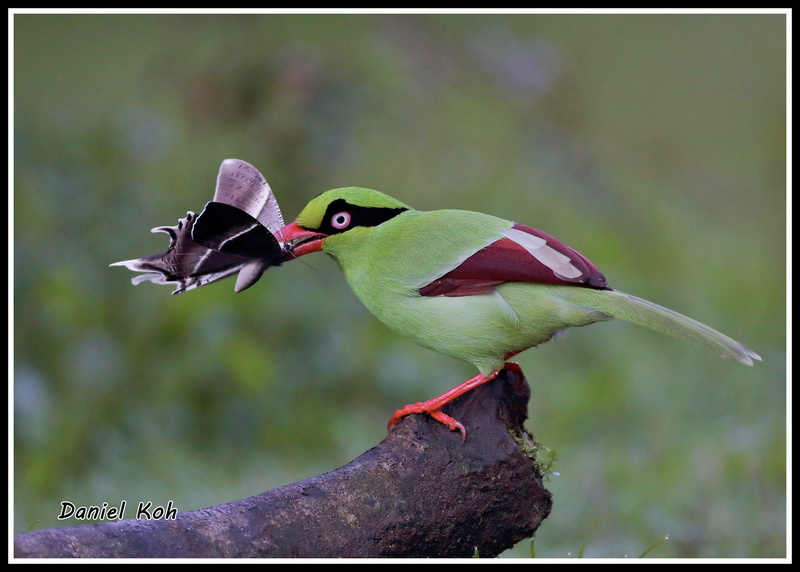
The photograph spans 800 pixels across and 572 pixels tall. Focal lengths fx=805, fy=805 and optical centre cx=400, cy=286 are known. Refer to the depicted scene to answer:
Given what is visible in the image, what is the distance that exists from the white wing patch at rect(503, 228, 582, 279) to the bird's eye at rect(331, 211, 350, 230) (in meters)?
0.58

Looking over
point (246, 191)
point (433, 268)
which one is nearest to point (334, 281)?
point (246, 191)

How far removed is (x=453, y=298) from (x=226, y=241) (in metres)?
0.81

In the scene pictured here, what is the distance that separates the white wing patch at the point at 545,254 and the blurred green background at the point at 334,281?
1.91 metres

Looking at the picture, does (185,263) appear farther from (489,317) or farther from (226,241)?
(489,317)

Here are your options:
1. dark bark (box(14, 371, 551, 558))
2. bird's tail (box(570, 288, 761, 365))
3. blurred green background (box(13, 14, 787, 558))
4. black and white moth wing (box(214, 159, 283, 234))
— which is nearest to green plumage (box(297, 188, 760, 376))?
bird's tail (box(570, 288, 761, 365))

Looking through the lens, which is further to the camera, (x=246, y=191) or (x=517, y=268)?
(x=246, y=191)

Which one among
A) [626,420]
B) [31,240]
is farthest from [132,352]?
[626,420]

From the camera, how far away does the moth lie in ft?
8.87

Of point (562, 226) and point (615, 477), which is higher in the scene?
point (562, 226)

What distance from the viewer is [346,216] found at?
2947 mm

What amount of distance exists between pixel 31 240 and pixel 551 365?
12.5ft

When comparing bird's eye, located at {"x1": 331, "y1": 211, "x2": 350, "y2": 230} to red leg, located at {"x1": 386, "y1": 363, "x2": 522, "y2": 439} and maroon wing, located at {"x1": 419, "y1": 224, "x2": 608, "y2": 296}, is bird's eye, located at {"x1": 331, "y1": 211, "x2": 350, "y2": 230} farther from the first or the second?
red leg, located at {"x1": 386, "y1": 363, "x2": 522, "y2": 439}

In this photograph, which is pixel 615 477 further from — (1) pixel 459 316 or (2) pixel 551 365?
(1) pixel 459 316

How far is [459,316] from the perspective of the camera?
2.82 m
